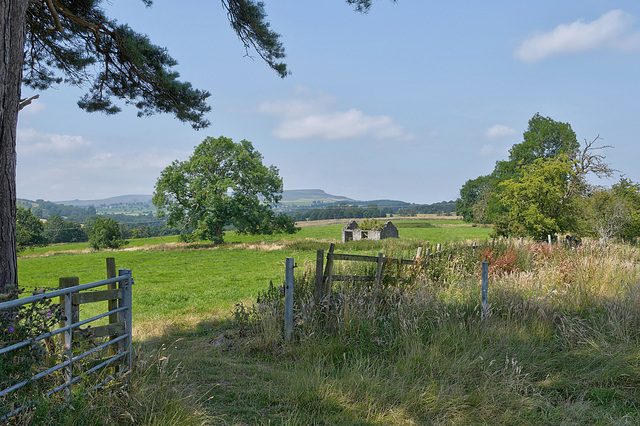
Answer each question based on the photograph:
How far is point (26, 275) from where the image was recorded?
22438 mm

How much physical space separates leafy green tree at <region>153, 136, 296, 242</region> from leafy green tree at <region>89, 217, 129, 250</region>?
14025 millimetres

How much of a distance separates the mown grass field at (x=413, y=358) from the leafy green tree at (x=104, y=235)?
39302 millimetres

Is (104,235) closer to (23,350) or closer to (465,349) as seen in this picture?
(23,350)

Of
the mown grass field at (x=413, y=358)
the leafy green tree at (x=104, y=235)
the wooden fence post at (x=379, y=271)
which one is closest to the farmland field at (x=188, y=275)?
the mown grass field at (x=413, y=358)

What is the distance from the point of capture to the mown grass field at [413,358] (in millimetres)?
3488

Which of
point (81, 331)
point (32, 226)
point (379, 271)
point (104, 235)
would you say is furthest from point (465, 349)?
point (32, 226)

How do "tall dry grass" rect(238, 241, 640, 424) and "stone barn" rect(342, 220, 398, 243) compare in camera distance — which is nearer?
"tall dry grass" rect(238, 241, 640, 424)

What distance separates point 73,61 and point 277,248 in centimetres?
2312

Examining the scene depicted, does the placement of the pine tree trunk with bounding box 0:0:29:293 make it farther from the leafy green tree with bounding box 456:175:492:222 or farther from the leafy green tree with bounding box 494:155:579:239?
the leafy green tree with bounding box 456:175:492:222

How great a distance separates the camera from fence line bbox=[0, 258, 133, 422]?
8.83 ft

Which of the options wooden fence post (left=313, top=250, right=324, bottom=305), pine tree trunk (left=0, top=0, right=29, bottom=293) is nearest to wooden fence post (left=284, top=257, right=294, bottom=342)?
wooden fence post (left=313, top=250, right=324, bottom=305)

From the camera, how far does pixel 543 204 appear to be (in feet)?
70.7

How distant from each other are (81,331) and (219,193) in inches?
1188

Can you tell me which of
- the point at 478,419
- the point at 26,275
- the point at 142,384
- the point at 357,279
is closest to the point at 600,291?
the point at 357,279
